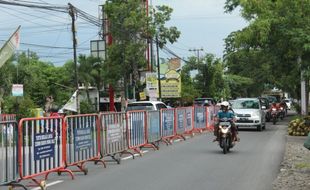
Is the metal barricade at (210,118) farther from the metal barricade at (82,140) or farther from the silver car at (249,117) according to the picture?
the metal barricade at (82,140)

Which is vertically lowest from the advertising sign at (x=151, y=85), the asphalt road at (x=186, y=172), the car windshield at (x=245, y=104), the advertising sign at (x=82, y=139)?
the asphalt road at (x=186, y=172)

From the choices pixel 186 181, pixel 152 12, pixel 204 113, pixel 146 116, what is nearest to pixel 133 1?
pixel 152 12

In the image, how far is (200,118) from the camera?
2830 centimetres

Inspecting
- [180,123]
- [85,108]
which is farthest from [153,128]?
[85,108]

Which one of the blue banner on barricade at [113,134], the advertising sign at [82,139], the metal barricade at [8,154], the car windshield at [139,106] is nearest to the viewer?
the metal barricade at [8,154]

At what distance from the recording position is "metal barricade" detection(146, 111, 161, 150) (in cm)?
1848

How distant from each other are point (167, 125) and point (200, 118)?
7.44 meters

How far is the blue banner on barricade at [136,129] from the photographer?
16.6 meters

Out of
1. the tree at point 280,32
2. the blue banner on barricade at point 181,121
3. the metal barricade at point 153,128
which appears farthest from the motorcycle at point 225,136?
the blue banner on barricade at point 181,121

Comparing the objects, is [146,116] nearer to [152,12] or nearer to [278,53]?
[278,53]

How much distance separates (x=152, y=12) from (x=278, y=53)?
→ 20430 millimetres

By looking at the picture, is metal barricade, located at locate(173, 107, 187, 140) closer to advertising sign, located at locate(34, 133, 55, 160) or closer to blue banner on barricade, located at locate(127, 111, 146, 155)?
blue banner on barricade, located at locate(127, 111, 146, 155)

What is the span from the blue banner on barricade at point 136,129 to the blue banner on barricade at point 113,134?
47cm

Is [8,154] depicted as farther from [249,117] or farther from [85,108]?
[85,108]
